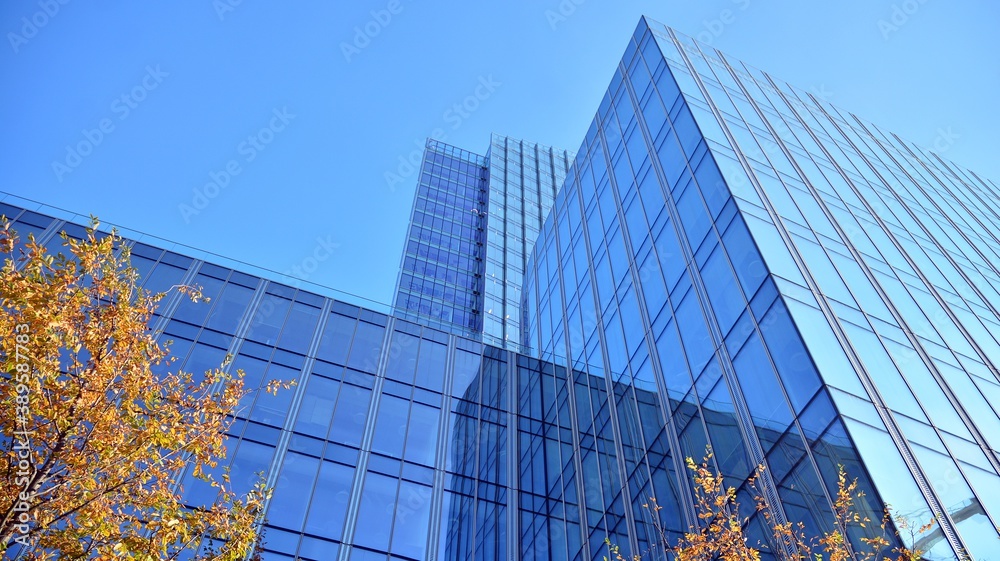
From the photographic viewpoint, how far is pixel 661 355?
21.0 m

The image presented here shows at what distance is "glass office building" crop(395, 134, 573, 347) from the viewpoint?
7062cm

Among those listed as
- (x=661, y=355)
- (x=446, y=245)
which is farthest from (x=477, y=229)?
(x=661, y=355)

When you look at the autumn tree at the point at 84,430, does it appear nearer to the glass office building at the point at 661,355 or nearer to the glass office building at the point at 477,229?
the glass office building at the point at 661,355

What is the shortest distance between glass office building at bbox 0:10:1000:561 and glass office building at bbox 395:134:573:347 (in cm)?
2915

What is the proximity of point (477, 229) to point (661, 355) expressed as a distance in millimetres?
62819

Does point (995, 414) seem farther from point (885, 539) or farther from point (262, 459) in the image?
point (262, 459)

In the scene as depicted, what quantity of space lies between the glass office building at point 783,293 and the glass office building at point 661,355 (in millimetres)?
80

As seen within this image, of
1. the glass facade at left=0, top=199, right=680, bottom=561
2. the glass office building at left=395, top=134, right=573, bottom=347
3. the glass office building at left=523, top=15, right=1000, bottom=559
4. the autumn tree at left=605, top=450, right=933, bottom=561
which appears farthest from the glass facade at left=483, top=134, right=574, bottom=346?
the autumn tree at left=605, top=450, right=933, bottom=561

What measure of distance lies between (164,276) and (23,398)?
23.0 meters

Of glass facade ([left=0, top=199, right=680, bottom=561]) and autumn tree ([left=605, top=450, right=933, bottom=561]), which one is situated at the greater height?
glass facade ([left=0, top=199, right=680, bottom=561])

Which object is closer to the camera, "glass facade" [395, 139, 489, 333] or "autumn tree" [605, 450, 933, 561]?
"autumn tree" [605, 450, 933, 561]

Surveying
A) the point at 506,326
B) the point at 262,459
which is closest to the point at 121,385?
the point at 262,459

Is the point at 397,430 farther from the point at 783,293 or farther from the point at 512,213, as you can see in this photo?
the point at 512,213

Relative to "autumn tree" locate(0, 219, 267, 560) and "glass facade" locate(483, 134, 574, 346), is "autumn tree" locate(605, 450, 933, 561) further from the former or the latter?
"glass facade" locate(483, 134, 574, 346)
